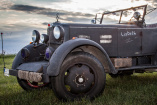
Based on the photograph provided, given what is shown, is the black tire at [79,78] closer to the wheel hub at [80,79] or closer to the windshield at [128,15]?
the wheel hub at [80,79]

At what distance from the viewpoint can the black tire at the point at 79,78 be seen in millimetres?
3029

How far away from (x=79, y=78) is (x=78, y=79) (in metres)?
0.02

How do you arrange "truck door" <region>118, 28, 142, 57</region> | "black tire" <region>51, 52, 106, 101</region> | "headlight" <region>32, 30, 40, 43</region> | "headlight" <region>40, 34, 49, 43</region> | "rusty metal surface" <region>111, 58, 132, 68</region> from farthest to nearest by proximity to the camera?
"headlight" <region>40, 34, 49, 43</region> → "headlight" <region>32, 30, 40, 43</region> → "truck door" <region>118, 28, 142, 57</region> → "rusty metal surface" <region>111, 58, 132, 68</region> → "black tire" <region>51, 52, 106, 101</region>

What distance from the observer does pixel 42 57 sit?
4500mm

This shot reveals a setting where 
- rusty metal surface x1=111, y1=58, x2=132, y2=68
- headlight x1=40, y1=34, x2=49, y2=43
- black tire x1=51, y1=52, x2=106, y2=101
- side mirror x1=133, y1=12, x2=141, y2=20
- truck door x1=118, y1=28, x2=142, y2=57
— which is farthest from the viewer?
side mirror x1=133, y1=12, x2=141, y2=20

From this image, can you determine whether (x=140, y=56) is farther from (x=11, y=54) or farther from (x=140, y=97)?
(x=11, y=54)

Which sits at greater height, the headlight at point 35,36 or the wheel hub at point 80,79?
the headlight at point 35,36

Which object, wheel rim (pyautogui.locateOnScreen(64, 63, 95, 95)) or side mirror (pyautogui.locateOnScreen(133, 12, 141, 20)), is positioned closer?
wheel rim (pyautogui.locateOnScreen(64, 63, 95, 95))

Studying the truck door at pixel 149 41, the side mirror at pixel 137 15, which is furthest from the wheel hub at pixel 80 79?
the side mirror at pixel 137 15

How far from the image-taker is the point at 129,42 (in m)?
4.26

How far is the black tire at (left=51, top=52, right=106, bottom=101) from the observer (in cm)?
303

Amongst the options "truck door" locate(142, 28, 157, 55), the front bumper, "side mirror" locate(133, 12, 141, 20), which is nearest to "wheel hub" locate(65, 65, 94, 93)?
the front bumper

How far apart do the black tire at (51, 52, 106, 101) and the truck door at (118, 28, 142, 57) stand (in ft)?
3.99

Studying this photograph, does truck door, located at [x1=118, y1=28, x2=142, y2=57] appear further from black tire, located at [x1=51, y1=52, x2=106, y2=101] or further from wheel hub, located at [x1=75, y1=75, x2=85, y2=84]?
wheel hub, located at [x1=75, y1=75, x2=85, y2=84]
